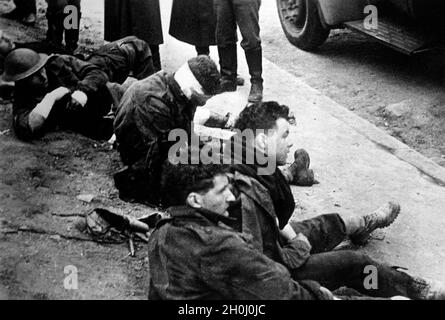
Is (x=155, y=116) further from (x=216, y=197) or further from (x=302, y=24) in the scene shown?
(x=302, y=24)

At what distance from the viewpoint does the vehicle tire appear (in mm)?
7242

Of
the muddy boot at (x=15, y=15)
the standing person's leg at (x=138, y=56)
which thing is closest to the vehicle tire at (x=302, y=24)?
the standing person's leg at (x=138, y=56)

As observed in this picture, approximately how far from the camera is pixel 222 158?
3266 mm

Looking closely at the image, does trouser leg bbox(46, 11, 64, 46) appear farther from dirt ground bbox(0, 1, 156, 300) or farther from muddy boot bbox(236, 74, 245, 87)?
muddy boot bbox(236, 74, 245, 87)

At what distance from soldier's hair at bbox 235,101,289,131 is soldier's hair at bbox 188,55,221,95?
661 millimetres

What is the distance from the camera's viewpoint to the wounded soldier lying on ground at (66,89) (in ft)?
15.4

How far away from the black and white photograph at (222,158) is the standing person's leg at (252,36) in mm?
14

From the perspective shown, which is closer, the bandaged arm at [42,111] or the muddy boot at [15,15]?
the bandaged arm at [42,111]

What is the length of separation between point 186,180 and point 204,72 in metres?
1.42

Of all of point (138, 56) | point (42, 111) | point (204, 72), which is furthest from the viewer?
point (138, 56)

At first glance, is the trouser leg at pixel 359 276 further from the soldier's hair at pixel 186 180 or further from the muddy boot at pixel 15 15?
the muddy boot at pixel 15 15

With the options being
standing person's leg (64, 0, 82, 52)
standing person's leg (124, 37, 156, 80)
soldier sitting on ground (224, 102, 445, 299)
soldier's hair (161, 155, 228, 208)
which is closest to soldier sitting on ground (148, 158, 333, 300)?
soldier's hair (161, 155, 228, 208)

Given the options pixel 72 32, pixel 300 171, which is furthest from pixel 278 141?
pixel 72 32

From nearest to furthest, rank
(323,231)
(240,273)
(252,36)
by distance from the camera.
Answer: (240,273) → (323,231) → (252,36)
